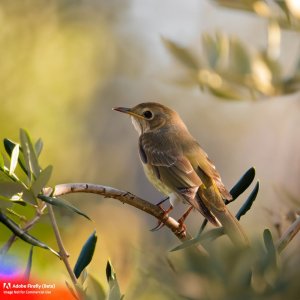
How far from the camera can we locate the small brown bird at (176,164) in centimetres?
200

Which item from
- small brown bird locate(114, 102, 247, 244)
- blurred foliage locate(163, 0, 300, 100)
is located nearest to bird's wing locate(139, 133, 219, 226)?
small brown bird locate(114, 102, 247, 244)

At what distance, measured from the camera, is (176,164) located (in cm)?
233

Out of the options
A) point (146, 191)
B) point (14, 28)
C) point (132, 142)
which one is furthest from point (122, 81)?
point (14, 28)

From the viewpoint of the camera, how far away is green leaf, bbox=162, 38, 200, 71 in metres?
1.16

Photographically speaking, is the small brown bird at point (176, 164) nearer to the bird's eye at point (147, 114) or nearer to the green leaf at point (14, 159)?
the bird's eye at point (147, 114)

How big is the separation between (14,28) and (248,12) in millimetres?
2087

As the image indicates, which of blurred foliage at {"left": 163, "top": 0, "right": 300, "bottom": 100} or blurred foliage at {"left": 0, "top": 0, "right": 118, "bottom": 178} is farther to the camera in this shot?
blurred foliage at {"left": 0, "top": 0, "right": 118, "bottom": 178}

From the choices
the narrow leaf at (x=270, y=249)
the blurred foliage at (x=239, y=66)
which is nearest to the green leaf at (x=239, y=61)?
the blurred foliage at (x=239, y=66)

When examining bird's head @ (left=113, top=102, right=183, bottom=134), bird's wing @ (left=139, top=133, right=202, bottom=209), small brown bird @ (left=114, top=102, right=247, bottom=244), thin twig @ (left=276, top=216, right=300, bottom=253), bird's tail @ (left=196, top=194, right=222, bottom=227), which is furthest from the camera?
bird's head @ (left=113, top=102, right=183, bottom=134)

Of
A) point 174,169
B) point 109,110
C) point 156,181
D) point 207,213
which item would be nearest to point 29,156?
point 207,213

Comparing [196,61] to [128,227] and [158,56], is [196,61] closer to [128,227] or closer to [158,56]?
[128,227]

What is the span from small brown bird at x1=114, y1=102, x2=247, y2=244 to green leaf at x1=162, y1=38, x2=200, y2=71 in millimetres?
623

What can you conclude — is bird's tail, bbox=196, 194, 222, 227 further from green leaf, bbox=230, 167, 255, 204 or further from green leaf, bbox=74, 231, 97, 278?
green leaf, bbox=74, 231, 97, 278

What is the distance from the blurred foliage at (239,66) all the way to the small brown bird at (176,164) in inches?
24.1
